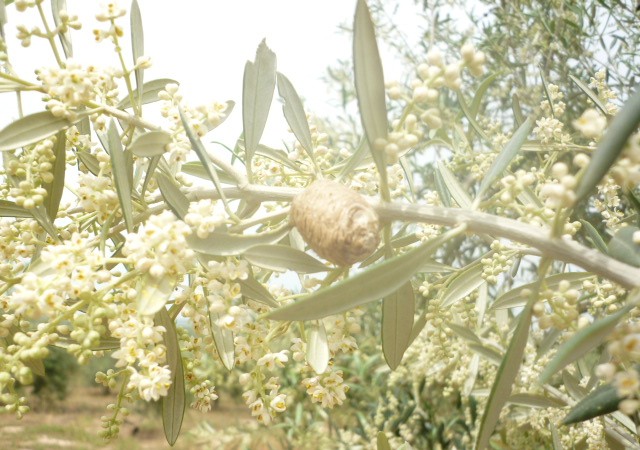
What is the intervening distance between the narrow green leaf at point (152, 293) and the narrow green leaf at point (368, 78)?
0.66 feet

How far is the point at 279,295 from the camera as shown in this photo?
2.27 ft

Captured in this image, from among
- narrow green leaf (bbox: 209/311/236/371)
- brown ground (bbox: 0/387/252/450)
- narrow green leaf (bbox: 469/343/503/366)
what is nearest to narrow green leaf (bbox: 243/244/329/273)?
narrow green leaf (bbox: 209/311/236/371)

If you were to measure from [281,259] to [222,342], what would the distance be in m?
0.13

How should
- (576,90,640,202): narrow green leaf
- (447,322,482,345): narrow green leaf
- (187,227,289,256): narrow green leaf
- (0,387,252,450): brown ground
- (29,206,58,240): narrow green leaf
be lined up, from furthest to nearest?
(0,387,252,450): brown ground, (447,322,482,345): narrow green leaf, (29,206,58,240): narrow green leaf, (187,227,289,256): narrow green leaf, (576,90,640,202): narrow green leaf

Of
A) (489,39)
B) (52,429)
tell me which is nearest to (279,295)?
(489,39)

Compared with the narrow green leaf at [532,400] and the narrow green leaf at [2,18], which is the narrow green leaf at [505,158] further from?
the narrow green leaf at [2,18]

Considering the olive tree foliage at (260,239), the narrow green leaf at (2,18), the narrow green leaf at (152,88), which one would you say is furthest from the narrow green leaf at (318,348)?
the narrow green leaf at (2,18)

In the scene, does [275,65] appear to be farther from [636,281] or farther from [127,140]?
[636,281]

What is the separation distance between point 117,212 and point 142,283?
0.15m

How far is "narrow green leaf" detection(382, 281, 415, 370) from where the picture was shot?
1.96 feet

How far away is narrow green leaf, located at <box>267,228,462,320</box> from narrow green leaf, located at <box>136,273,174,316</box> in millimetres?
108

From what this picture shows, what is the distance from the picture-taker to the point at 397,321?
0.61 m

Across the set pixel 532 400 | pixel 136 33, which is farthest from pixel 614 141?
pixel 532 400

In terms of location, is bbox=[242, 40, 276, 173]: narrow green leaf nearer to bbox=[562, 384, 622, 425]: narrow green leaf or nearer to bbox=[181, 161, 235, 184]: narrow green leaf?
bbox=[181, 161, 235, 184]: narrow green leaf
